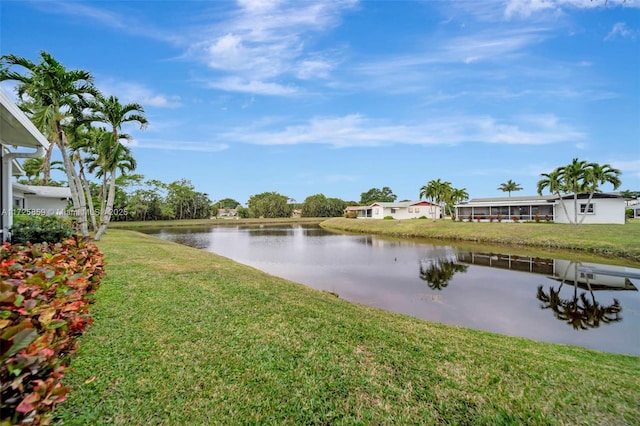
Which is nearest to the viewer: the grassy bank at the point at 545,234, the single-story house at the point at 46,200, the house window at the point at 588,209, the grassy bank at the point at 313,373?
the grassy bank at the point at 313,373

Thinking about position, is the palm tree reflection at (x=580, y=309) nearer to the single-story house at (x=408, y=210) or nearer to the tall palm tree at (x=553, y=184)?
the tall palm tree at (x=553, y=184)

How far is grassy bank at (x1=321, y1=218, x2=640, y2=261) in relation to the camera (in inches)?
717

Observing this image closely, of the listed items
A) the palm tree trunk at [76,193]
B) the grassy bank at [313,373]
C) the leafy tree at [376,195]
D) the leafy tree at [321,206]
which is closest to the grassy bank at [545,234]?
the grassy bank at [313,373]

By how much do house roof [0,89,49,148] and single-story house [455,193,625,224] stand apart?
1366 inches

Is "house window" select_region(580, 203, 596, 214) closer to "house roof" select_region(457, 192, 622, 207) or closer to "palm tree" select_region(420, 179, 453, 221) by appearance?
"house roof" select_region(457, 192, 622, 207)

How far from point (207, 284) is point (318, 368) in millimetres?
4389

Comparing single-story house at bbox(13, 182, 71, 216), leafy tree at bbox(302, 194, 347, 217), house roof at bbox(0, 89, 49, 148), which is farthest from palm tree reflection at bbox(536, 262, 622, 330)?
leafy tree at bbox(302, 194, 347, 217)

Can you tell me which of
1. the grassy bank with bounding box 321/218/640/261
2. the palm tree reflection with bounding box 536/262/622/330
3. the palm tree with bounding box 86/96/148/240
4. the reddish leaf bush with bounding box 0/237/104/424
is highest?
the palm tree with bounding box 86/96/148/240

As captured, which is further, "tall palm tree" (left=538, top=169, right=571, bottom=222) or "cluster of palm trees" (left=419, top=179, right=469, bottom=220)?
"cluster of palm trees" (left=419, top=179, right=469, bottom=220)

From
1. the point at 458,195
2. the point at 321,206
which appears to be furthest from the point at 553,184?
the point at 321,206

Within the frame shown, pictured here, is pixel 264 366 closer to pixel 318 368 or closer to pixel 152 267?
pixel 318 368

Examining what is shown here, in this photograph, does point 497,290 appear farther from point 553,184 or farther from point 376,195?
point 376,195

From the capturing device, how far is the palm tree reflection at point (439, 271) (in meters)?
11.6

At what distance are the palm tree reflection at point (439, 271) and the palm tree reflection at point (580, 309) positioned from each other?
3082 millimetres
